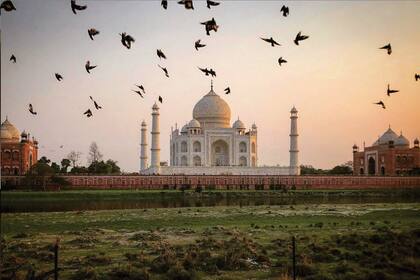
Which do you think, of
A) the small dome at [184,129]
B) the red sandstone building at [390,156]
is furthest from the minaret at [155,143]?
the red sandstone building at [390,156]

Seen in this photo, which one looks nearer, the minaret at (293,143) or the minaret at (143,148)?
the minaret at (293,143)

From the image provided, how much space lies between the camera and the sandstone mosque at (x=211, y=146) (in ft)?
145

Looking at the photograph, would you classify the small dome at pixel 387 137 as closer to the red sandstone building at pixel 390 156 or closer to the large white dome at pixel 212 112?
the red sandstone building at pixel 390 156

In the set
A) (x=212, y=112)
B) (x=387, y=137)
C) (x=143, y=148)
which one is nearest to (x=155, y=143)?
(x=143, y=148)

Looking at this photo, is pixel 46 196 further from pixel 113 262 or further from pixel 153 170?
pixel 113 262

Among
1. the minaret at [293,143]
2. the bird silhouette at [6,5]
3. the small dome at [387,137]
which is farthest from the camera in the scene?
the small dome at [387,137]

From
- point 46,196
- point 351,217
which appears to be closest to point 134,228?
point 351,217

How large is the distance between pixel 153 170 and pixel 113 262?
115 ft

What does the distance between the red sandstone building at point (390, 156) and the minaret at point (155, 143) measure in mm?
20959

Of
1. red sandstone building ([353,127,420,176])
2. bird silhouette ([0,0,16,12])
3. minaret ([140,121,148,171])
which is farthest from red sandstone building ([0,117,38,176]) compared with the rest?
bird silhouette ([0,0,16,12])

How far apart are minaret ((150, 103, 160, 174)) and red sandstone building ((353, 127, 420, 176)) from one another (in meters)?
21.0

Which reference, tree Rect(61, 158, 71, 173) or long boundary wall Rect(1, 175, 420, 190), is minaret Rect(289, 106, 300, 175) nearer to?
long boundary wall Rect(1, 175, 420, 190)

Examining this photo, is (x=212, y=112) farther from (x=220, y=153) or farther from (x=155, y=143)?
(x=155, y=143)

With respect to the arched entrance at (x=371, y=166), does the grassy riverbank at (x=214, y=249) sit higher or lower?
lower
